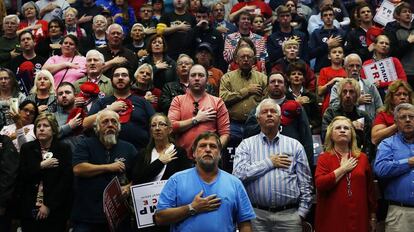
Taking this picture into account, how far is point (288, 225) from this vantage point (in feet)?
32.8

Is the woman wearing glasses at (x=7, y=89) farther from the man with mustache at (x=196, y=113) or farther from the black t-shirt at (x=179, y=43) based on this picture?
Answer: the black t-shirt at (x=179, y=43)

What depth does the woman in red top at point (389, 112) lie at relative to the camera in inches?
428

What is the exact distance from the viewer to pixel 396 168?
9.99 m

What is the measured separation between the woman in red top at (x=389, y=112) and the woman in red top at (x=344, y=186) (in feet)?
2.57

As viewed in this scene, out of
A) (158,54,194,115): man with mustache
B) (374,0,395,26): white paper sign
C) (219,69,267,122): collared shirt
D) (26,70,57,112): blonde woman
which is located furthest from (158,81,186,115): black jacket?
(374,0,395,26): white paper sign

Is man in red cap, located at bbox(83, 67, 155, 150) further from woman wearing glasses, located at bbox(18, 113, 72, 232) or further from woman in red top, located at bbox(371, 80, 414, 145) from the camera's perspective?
woman in red top, located at bbox(371, 80, 414, 145)

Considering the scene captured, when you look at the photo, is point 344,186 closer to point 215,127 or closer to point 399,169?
point 399,169

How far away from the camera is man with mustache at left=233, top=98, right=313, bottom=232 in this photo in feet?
32.9

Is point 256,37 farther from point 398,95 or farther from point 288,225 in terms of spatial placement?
point 288,225

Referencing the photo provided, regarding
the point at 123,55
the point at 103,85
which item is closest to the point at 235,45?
the point at 123,55

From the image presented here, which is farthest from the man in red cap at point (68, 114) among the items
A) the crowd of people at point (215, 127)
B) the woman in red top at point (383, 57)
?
the woman in red top at point (383, 57)

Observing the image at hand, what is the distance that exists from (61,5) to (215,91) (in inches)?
235

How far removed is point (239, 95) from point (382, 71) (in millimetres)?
2138

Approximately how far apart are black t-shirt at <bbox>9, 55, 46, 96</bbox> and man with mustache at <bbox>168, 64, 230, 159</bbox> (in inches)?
119
